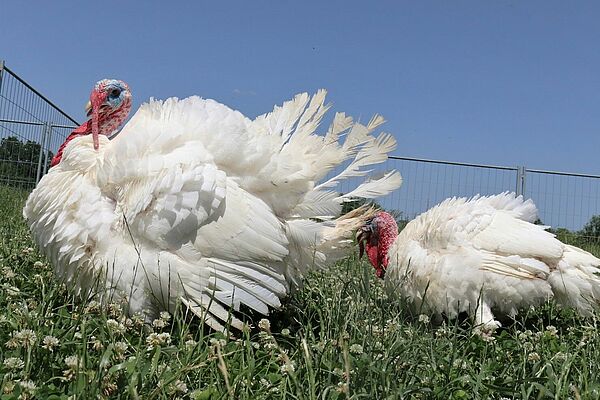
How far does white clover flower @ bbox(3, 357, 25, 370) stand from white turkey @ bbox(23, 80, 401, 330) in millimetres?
785

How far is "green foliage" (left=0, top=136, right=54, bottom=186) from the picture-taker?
406 inches

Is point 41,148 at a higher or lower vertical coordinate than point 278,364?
higher

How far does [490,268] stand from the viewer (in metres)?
3.96

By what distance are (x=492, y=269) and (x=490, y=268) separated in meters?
0.01

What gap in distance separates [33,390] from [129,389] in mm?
256

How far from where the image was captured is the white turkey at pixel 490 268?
13.0ft

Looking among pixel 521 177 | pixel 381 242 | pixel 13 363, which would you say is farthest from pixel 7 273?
pixel 521 177

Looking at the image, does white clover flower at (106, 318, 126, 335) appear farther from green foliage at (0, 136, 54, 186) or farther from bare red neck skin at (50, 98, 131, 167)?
green foliage at (0, 136, 54, 186)

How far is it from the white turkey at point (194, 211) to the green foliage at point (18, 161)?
25.0 ft

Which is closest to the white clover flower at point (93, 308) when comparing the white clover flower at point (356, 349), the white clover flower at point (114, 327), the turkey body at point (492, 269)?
the white clover flower at point (114, 327)

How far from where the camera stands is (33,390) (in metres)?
1.65

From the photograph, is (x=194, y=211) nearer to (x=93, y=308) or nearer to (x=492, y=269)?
(x=93, y=308)

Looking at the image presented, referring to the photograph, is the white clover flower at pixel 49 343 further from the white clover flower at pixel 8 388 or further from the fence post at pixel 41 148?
the fence post at pixel 41 148

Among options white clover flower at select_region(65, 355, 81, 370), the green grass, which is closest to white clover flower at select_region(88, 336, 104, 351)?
the green grass
